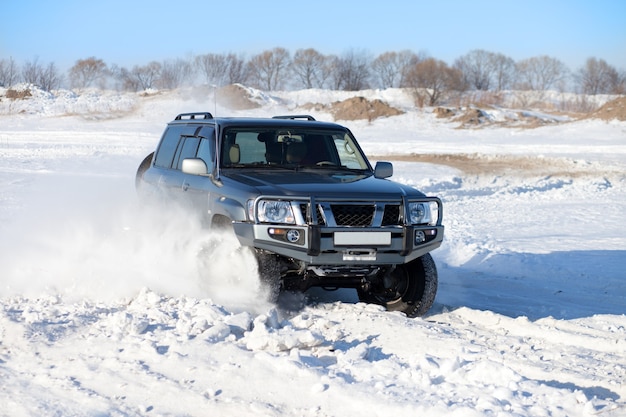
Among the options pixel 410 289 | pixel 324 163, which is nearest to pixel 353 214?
pixel 410 289

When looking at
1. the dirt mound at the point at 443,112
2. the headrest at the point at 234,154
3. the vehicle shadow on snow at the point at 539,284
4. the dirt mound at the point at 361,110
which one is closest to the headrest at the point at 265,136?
the headrest at the point at 234,154

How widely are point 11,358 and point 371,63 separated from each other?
76643mm

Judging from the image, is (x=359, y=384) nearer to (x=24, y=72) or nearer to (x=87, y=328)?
(x=87, y=328)

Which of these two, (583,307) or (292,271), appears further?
(583,307)

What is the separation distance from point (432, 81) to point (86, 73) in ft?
85.4

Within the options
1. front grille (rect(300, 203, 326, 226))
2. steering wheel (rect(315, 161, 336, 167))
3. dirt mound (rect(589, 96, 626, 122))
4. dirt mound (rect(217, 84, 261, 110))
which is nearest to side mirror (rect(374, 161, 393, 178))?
steering wheel (rect(315, 161, 336, 167))

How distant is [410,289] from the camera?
718 cm

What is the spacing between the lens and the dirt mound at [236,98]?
173 ft

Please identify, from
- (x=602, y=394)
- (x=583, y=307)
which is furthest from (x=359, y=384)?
(x=583, y=307)

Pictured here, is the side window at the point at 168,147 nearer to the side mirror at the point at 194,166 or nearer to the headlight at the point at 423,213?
the side mirror at the point at 194,166

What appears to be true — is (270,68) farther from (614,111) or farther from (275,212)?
(275,212)

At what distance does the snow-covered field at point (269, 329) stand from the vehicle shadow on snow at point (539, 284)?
0.10ft

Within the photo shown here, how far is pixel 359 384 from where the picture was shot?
4793 mm

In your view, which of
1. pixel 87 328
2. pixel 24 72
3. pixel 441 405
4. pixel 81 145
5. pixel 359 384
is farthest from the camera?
pixel 24 72
